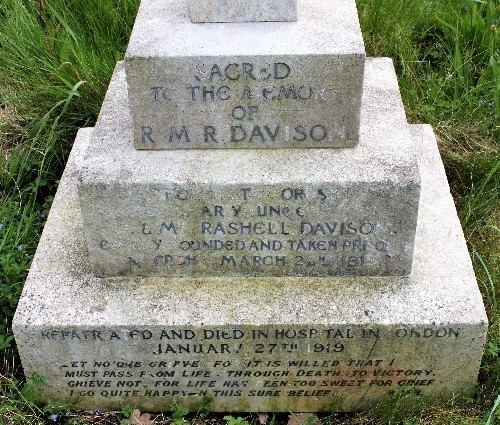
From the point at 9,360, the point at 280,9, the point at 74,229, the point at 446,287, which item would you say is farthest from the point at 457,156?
the point at 9,360

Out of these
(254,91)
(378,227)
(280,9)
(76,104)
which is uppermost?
(280,9)

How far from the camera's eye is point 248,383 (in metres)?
2.67

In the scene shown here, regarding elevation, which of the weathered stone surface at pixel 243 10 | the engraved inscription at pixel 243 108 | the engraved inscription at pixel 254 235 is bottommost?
the engraved inscription at pixel 254 235

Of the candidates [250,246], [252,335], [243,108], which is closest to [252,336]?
[252,335]

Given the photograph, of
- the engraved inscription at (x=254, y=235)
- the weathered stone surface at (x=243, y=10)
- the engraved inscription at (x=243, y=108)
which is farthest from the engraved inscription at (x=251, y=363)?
the weathered stone surface at (x=243, y=10)

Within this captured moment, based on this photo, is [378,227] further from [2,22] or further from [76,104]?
[2,22]

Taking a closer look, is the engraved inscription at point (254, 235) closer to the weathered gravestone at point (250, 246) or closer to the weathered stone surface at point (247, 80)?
the weathered gravestone at point (250, 246)

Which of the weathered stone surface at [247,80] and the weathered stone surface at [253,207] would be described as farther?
the weathered stone surface at [253,207]

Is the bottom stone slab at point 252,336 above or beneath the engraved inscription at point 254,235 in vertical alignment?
beneath

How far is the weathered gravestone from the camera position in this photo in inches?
93.2

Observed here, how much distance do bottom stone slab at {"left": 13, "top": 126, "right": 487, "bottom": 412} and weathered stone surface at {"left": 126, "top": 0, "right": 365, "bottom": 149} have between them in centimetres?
51

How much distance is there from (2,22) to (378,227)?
104 inches

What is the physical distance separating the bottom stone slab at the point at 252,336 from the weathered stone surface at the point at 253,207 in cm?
8

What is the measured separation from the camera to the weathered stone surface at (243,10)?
2354 millimetres
